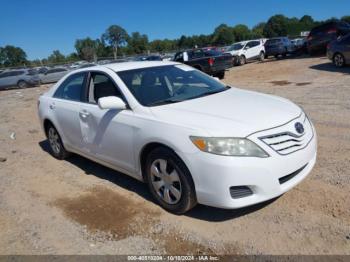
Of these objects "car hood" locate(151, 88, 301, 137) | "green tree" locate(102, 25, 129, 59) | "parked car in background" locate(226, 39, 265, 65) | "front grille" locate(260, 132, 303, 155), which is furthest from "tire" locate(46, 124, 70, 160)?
"green tree" locate(102, 25, 129, 59)

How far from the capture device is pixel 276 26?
86250 mm

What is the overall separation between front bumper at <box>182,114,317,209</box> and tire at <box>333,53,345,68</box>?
11575 millimetres

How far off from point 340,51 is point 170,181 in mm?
11924

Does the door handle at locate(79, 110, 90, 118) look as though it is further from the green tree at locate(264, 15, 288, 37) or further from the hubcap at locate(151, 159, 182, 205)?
the green tree at locate(264, 15, 288, 37)

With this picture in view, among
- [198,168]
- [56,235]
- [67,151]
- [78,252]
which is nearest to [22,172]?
[67,151]

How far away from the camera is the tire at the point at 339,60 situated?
1335 cm

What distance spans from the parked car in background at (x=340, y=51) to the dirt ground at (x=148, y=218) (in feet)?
28.0

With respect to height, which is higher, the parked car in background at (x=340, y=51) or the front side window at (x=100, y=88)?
the front side window at (x=100, y=88)

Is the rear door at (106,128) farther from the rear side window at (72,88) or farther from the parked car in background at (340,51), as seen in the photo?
the parked car in background at (340,51)

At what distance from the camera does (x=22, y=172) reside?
5809 mm

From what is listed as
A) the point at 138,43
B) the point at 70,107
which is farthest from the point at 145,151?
the point at 138,43

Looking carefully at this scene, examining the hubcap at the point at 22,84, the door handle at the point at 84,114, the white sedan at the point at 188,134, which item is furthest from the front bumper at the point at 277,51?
A: the door handle at the point at 84,114

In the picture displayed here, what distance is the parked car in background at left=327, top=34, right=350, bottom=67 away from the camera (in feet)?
42.3

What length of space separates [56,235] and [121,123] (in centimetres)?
140
